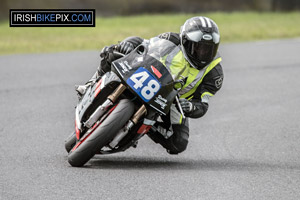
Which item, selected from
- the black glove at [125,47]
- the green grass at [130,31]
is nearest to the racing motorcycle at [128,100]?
the black glove at [125,47]

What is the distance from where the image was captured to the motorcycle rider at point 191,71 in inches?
264

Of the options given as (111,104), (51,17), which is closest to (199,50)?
(111,104)

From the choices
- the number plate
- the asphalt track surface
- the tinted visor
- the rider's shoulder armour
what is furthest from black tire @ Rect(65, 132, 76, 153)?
the tinted visor

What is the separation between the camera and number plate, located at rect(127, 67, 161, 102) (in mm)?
6316

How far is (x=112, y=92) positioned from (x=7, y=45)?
1163 centimetres

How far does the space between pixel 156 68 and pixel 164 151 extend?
167cm

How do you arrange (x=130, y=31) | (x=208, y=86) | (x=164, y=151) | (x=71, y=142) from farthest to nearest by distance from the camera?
(x=130, y=31) < (x=164, y=151) < (x=71, y=142) < (x=208, y=86)

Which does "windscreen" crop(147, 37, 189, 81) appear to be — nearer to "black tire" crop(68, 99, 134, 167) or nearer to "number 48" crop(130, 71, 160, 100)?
"number 48" crop(130, 71, 160, 100)

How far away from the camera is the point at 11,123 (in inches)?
356

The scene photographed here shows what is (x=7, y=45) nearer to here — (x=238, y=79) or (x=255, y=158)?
(x=238, y=79)

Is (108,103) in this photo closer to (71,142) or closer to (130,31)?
(71,142)

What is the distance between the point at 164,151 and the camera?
7895 mm

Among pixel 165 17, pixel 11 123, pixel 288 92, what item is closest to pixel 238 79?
pixel 288 92

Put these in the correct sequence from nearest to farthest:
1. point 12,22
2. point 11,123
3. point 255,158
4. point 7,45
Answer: point 255,158
point 11,123
point 7,45
point 12,22
